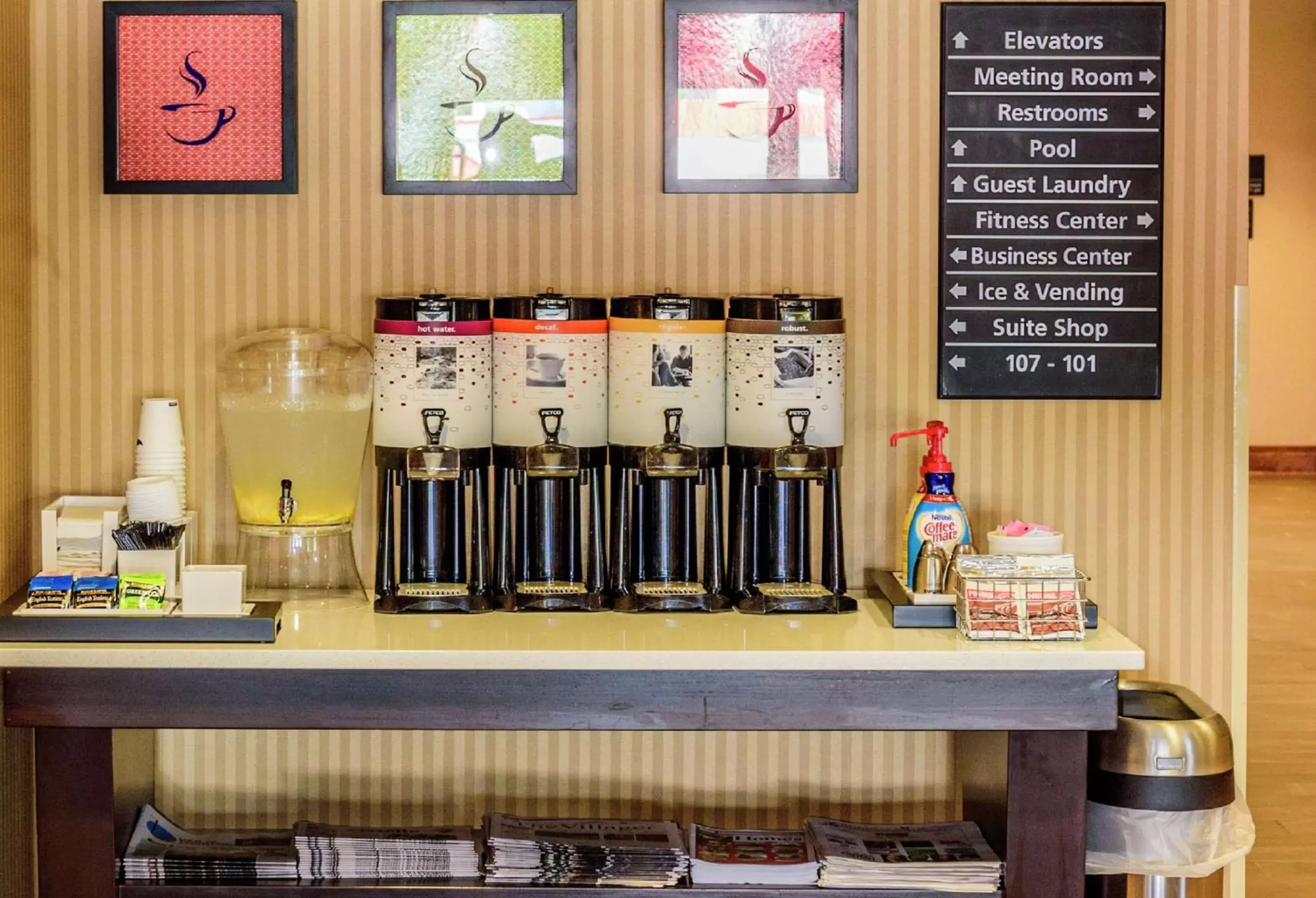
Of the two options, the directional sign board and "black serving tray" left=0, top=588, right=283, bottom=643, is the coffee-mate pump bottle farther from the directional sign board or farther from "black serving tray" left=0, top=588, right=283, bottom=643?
"black serving tray" left=0, top=588, right=283, bottom=643

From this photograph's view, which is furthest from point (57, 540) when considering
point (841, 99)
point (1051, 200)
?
point (1051, 200)

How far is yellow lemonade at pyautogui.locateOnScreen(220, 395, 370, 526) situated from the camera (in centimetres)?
266

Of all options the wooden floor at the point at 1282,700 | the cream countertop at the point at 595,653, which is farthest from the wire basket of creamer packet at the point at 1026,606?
the wooden floor at the point at 1282,700

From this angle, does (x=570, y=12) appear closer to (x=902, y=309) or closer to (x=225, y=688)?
(x=902, y=309)

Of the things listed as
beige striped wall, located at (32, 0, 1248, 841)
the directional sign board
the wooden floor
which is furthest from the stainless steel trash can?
the wooden floor

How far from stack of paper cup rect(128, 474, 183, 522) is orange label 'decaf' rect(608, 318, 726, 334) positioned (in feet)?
2.68

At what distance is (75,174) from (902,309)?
1.53m

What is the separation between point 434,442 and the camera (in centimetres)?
261

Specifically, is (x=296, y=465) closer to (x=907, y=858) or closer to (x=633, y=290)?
(x=633, y=290)

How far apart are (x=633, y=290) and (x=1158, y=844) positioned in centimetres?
131

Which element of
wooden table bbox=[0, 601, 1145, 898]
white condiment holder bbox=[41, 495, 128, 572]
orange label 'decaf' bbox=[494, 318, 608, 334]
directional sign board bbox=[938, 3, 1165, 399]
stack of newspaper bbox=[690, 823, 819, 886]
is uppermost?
directional sign board bbox=[938, 3, 1165, 399]

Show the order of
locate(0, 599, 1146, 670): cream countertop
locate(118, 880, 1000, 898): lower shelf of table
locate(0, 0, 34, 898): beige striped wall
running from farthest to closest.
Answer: locate(0, 0, 34, 898): beige striped wall
locate(118, 880, 1000, 898): lower shelf of table
locate(0, 599, 1146, 670): cream countertop

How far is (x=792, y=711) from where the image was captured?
237 cm

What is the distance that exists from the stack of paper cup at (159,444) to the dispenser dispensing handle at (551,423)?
2.21 feet
